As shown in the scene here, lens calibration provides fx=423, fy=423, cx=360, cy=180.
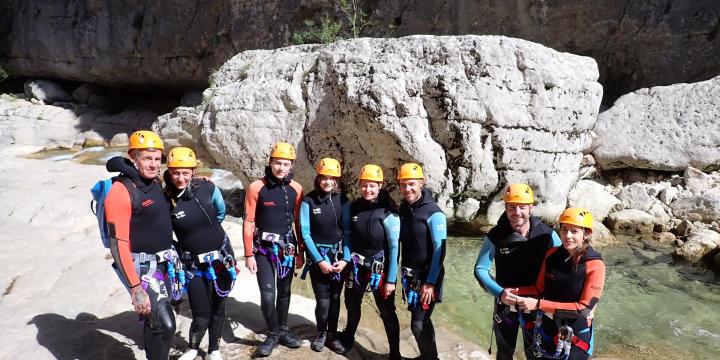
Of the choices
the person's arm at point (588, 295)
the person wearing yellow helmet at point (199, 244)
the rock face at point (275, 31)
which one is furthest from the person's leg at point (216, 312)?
the rock face at point (275, 31)

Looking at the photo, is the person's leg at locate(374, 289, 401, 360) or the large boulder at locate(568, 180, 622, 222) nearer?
the person's leg at locate(374, 289, 401, 360)

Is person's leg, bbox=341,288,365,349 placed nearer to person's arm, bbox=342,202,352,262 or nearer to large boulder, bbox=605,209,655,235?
person's arm, bbox=342,202,352,262

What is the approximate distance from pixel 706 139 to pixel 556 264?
8950 mm

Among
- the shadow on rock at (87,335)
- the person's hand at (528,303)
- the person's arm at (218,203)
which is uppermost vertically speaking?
the person's arm at (218,203)

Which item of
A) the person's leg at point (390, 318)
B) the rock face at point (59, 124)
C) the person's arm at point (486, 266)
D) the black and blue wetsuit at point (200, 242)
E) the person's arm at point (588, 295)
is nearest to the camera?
the person's arm at point (588, 295)

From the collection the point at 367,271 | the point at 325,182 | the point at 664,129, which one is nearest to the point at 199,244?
the point at 325,182

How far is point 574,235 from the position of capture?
9.05ft

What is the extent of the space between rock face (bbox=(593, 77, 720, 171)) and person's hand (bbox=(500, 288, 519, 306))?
27.7ft

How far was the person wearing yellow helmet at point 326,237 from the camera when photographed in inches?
153

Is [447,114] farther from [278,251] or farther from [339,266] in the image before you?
[278,251]

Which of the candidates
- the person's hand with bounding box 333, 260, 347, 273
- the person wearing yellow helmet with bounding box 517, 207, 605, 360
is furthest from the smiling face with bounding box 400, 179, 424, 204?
the person wearing yellow helmet with bounding box 517, 207, 605, 360

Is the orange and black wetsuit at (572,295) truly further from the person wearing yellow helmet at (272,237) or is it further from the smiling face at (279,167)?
the smiling face at (279,167)

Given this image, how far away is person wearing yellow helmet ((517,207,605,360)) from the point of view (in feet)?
8.93

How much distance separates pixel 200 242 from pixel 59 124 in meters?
23.0
